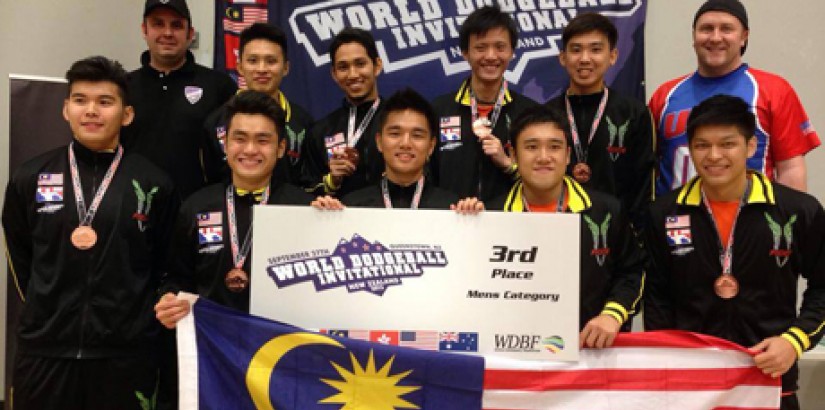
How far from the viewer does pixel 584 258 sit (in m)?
3.20

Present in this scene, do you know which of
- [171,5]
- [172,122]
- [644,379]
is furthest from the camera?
[171,5]

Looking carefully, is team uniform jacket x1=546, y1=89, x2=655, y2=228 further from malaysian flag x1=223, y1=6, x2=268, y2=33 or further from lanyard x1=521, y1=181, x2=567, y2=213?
malaysian flag x1=223, y1=6, x2=268, y2=33

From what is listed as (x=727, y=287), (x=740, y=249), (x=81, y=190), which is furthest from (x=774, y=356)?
(x=81, y=190)

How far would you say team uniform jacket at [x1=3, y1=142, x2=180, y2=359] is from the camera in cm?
328

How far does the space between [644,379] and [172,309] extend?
1975mm

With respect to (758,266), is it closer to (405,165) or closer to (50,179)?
(405,165)

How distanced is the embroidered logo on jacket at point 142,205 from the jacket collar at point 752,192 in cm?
246

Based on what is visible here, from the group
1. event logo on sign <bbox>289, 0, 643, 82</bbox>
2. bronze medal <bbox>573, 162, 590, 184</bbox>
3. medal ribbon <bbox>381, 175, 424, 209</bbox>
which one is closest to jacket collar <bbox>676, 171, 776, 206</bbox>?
bronze medal <bbox>573, 162, 590, 184</bbox>

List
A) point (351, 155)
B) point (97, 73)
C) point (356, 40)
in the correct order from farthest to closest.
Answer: point (356, 40) < point (351, 155) < point (97, 73)

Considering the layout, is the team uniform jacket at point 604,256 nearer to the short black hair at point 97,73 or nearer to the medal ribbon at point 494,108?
the medal ribbon at point 494,108

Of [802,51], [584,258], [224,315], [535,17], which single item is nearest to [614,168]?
[584,258]

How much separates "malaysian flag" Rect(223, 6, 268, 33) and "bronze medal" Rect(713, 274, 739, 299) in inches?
146

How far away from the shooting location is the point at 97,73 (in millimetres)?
3479

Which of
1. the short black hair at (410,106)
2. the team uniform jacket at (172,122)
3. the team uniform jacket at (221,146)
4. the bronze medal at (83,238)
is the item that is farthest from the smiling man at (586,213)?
the team uniform jacket at (172,122)
